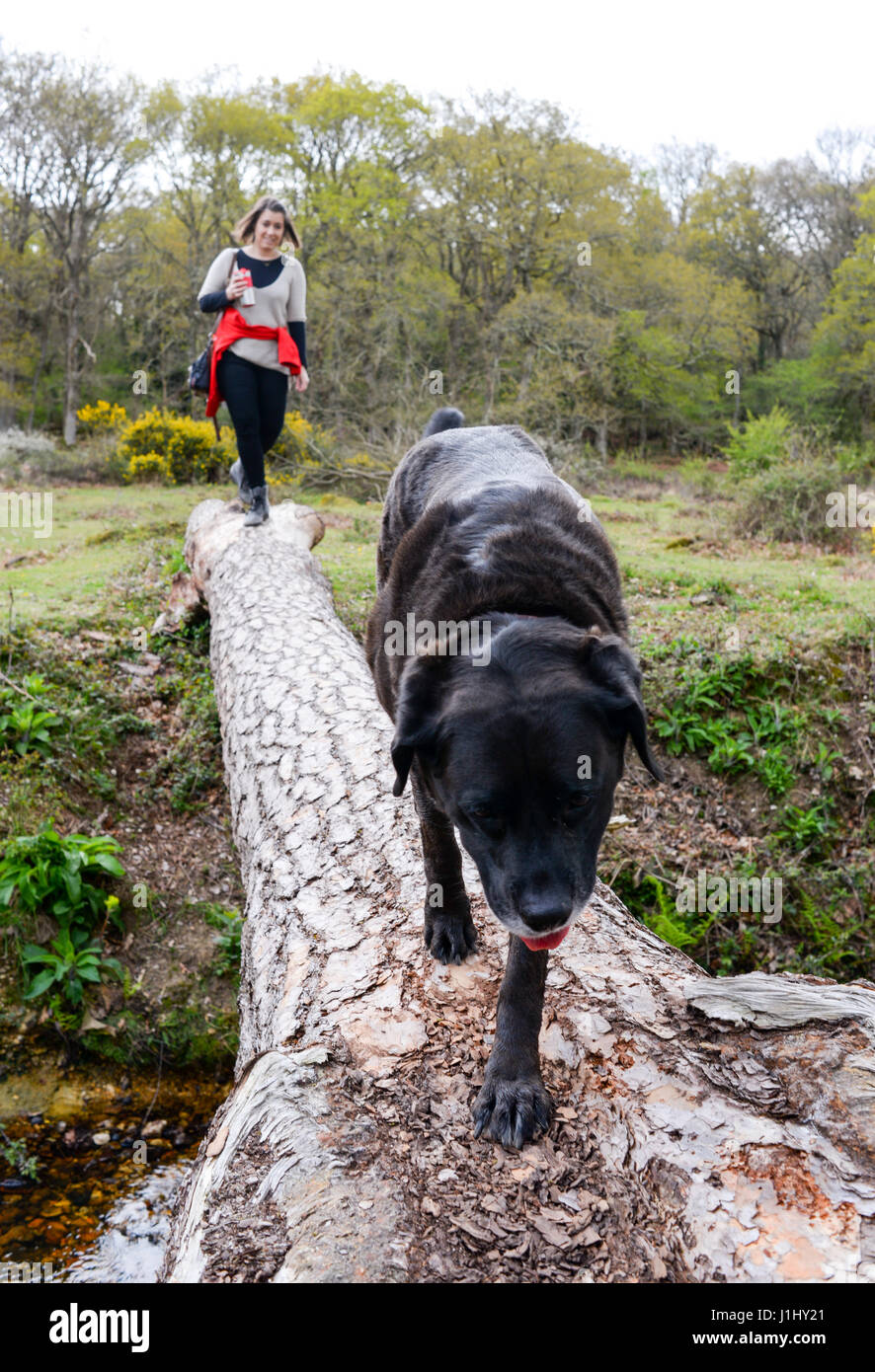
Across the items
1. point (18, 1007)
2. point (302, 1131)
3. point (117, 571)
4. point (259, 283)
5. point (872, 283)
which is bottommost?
point (18, 1007)

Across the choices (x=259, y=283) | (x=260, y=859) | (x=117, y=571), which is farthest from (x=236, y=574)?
(x=260, y=859)

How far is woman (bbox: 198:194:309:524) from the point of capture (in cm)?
654

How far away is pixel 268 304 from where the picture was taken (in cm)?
661

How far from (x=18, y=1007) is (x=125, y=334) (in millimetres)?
27651

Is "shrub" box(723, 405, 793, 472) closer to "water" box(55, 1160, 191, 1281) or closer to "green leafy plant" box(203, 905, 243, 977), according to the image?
"green leafy plant" box(203, 905, 243, 977)

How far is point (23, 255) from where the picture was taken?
85.2ft

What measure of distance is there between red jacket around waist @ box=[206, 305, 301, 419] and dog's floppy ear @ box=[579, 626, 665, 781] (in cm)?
519

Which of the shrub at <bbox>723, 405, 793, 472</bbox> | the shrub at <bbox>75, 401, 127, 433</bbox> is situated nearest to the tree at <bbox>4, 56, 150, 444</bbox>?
the shrub at <bbox>75, 401, 127, 433</bbox>

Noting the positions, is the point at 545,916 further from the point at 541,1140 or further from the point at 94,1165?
the point at 94,1165

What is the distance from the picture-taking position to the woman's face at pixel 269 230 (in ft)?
21.4

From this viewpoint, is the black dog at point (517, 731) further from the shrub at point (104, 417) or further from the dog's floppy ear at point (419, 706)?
the shrub at point (104, 417)

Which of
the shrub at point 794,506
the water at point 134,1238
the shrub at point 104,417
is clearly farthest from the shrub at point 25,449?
the water at point 134,1238

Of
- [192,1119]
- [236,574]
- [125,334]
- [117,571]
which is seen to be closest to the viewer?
[192,1119]
